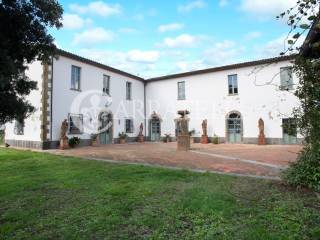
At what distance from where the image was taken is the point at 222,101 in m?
21.9

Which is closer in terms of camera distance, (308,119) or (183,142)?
(308,119)

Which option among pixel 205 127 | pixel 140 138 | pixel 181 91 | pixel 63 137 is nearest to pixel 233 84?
pixel 205 127

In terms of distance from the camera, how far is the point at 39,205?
17.6ft

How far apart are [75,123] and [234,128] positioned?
35.4 ft

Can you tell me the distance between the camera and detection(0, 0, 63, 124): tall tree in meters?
4.75

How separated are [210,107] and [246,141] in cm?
368

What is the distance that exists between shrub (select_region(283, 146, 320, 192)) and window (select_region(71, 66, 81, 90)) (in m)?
14.6

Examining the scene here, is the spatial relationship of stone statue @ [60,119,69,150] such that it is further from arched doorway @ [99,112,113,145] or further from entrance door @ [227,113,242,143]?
entrance door @ [227,113,242,143]

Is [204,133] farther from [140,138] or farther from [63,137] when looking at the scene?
[63,137]

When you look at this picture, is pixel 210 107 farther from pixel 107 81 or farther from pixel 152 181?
pixel 152 181

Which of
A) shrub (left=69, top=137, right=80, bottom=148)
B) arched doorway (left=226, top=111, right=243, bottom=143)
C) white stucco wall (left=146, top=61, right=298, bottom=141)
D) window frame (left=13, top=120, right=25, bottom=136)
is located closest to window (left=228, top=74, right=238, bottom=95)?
white stucco wall (left=146, top=61, right=298, bottom=141)

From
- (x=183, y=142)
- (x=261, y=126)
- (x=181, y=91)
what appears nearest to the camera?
(x=183, y=142)

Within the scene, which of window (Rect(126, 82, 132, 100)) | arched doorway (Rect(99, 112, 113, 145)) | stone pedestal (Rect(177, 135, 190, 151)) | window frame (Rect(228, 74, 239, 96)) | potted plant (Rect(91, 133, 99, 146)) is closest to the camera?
stone pedestal (Rect(177, 135, 190, 151))

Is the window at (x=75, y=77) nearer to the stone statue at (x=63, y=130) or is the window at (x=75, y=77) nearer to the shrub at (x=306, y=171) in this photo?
the stone statue at (x=63, y=130)
